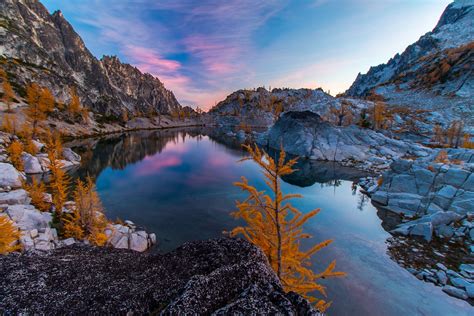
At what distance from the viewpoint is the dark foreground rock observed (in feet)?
19.4

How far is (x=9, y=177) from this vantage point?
102ft

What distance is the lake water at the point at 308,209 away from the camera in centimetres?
1614

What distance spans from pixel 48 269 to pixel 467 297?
25554mm

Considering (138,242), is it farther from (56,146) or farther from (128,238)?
(56,146)

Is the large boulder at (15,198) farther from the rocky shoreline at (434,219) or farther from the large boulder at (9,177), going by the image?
the rocky shoreline at (434,219)

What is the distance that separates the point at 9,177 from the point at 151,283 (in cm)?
3803

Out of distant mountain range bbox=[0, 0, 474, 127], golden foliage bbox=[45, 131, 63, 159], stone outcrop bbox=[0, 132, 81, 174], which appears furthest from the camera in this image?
distant mountain range bbox=[0, 0, 474, 127]

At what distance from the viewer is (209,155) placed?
7744 cm

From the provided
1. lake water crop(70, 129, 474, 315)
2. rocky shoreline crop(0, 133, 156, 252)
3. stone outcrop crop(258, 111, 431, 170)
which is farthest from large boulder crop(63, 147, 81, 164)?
stone outcrop crop(258, 111, 431, 170)

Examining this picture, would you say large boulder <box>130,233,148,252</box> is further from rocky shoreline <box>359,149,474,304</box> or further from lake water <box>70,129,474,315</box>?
rocky shoreline <box>359,149,474,304</box>

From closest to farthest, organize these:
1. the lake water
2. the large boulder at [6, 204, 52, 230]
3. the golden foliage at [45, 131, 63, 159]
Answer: the lake water → the large boulder at [6, 204, 52, 230] → the golden foliage at [45, 131, 63, 159]

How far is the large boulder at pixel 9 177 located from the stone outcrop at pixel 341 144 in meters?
58.5

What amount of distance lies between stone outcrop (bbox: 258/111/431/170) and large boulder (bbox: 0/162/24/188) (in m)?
58.5

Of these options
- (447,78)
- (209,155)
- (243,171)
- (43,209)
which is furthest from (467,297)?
(447,78)
